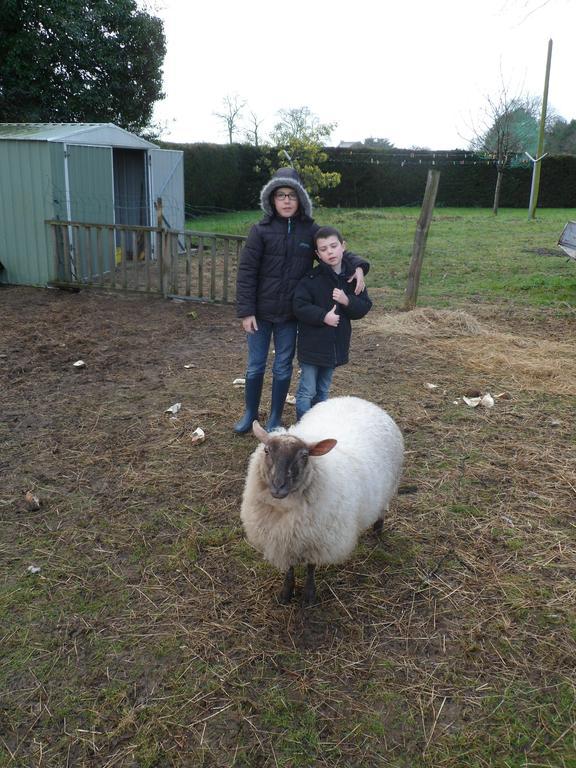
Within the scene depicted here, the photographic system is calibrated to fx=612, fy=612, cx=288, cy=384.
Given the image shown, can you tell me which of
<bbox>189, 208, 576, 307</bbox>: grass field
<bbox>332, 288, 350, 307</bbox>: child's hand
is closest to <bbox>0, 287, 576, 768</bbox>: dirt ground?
<bbox>332, 288, 350, 307</bbox>: child's hand

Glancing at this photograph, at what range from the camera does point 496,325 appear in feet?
28.0

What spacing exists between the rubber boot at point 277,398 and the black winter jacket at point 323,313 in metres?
0.44

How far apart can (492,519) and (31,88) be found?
16191mm

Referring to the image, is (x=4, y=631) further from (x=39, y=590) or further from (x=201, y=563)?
(x=201, y=563)

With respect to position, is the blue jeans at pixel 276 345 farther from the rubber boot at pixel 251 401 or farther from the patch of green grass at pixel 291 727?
the patch of green grass at pixel 291 727

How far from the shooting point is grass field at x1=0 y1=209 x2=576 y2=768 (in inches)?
92.0

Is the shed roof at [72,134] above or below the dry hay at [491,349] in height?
above

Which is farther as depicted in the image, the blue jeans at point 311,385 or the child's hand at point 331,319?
the blue jeans at point 311,385

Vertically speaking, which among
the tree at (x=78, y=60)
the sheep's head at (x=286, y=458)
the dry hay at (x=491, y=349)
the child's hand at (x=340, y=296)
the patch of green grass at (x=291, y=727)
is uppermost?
the tree at (x=78, y=60)

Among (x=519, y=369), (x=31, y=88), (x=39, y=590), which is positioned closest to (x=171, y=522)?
(x=39, y=590)

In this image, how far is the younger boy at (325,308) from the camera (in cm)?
403

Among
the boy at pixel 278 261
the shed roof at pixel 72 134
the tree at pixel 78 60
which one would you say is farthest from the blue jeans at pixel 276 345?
the tree at pixel 78 60

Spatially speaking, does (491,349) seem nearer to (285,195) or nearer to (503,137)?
(285,195)

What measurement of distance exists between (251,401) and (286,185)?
1.65 meters
